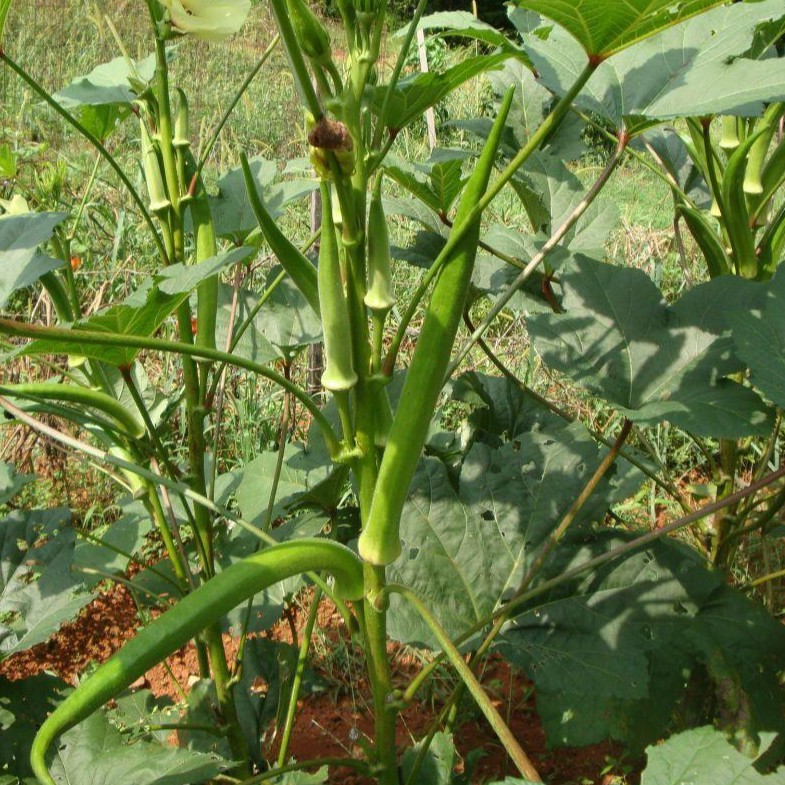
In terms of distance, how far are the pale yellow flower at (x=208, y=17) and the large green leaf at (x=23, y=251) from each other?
0.24m

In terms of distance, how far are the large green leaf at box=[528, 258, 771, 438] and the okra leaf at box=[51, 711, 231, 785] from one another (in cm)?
57

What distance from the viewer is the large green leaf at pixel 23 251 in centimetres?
74

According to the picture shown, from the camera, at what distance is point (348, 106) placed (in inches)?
27.5

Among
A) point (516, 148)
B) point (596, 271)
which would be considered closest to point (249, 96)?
point (516, 148)

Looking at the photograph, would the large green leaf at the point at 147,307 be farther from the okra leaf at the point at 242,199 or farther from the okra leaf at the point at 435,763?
the okra leaf at the point at 435,763

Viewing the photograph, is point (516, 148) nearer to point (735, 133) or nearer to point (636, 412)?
point (735, 133)

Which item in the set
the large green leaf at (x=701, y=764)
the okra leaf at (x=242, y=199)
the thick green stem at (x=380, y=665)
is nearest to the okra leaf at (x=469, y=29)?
the okra leaf at (x=242, y=199)

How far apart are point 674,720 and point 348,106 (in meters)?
1.08

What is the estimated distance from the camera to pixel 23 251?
30.2 inches

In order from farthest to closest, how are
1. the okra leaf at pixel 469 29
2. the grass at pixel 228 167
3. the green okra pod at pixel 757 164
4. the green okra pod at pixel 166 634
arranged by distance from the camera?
1. the grass at pixel 228 167
2. the green okra pod at pixel 757 164
3. the okra leaf at pixel 469 29
4. the green okra pod at pixel 166 634

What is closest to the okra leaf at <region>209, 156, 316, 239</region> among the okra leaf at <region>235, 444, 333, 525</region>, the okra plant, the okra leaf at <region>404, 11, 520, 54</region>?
the okra plant

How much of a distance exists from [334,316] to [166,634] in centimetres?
30

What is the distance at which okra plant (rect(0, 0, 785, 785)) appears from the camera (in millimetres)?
704

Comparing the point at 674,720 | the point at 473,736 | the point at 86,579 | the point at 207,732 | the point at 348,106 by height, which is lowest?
the point at 473,736
